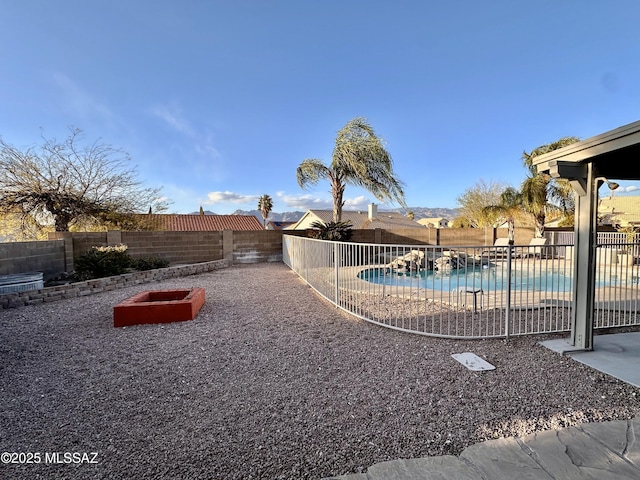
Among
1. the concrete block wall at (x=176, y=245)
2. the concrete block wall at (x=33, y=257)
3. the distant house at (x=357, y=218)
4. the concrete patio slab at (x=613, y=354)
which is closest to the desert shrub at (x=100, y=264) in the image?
the concrete block wall at (x=33, y=257)

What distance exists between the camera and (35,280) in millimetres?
6582

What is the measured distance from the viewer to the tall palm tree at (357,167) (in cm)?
1323

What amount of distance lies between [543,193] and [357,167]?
1131 centimetres

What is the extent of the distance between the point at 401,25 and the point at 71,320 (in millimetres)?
10807

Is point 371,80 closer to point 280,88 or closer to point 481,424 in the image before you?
point 280,88

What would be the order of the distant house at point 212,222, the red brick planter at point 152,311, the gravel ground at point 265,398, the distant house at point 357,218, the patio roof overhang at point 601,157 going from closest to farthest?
1. the gravel ground at point 265,398
2. the patio roof overhang at point 601,157
3. the red brick planter at point 152,311
4. the distant house at point 212,222
5. the distant house at point 357,218

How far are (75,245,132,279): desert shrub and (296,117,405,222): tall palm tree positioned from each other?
8.35 m

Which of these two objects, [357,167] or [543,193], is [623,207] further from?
[357,167]

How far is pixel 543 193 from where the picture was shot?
16625 millimetres

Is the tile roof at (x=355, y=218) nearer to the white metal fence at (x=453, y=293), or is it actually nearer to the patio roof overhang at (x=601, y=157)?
the white metal fence at (x=453, y=293)

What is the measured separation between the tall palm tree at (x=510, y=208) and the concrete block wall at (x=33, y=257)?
20743mm

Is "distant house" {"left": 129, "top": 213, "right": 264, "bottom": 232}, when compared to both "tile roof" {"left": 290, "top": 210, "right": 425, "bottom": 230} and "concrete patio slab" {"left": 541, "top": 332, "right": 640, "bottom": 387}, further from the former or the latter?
"concrete patio slab" {"left": 541, "top": 332, "right": 640, "bottom": 387}

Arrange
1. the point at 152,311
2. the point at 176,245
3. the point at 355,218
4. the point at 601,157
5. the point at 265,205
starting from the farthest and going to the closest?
the point at 265,205 < the point at 355,218 < the point at 176,245 < the point at 152,311 < the point at 601,157

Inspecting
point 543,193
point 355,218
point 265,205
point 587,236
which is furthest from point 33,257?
point 265,205
